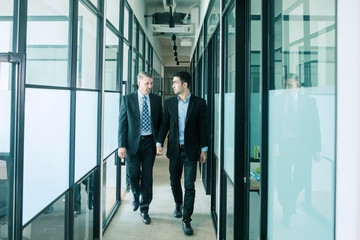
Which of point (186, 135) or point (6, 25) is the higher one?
point (6, 25)

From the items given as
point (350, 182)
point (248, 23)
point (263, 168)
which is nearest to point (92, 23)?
point (248, 23)

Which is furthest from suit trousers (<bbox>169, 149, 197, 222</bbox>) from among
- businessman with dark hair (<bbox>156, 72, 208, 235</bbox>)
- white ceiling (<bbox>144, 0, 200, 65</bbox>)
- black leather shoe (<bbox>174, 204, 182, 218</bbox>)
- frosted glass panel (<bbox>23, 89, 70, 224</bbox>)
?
white ceiling (<bbox>144, 0, 200, 65</bbox>)

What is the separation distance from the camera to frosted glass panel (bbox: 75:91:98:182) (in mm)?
2514

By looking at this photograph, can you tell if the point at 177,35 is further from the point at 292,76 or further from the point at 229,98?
the point at 292,76

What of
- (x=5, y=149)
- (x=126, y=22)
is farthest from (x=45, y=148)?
(x=126, y=22)

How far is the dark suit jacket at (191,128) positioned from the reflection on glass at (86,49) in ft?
2.79

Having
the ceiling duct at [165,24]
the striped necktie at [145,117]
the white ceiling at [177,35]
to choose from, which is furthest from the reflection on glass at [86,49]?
the ceiling duct at [165,24]

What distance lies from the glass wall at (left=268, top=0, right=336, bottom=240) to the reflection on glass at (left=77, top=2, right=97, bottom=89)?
1.57 meters

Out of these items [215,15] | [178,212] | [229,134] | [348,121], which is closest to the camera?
[348,121]

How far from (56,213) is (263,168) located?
54.4 inches

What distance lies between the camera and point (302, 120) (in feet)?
3.68

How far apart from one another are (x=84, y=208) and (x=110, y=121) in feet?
3.89

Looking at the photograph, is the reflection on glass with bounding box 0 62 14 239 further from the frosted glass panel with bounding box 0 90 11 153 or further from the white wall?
the white wall

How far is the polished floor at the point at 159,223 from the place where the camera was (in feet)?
10.8
